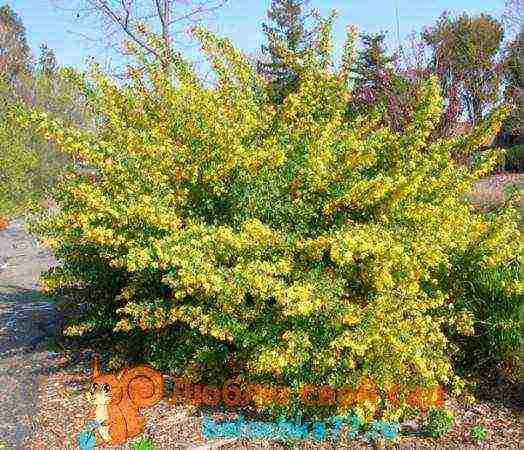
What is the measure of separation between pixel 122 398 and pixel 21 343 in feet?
5.44

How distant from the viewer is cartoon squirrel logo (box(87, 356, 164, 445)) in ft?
12.1

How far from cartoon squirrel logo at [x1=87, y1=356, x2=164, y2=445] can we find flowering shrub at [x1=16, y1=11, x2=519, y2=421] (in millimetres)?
175

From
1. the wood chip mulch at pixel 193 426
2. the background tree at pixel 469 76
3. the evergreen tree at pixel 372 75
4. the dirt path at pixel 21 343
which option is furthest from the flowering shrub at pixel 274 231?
the background tree at pixel 469 76

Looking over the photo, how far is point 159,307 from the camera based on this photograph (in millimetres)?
3861

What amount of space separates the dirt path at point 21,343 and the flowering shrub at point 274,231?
1.90ft

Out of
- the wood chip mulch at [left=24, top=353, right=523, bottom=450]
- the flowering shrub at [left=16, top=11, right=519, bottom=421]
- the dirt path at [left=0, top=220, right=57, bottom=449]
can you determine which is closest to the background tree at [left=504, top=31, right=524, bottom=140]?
the dirt path at [left=0, top=220, right=57, bottom=449]

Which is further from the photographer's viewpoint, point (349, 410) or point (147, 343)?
point (147, 343)

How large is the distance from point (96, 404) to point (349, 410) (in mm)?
1552

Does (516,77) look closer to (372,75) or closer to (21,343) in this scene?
(372,75)

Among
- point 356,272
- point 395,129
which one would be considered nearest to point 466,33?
point 395,129

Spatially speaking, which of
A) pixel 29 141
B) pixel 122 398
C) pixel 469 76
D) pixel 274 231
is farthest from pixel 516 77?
Result: pixel 122 398

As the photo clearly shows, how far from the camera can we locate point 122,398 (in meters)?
4.03

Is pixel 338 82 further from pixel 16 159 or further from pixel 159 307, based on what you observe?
pixel 16 159

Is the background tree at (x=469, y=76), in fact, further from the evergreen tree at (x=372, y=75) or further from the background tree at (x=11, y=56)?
the background tree at (x=11, y=56)
